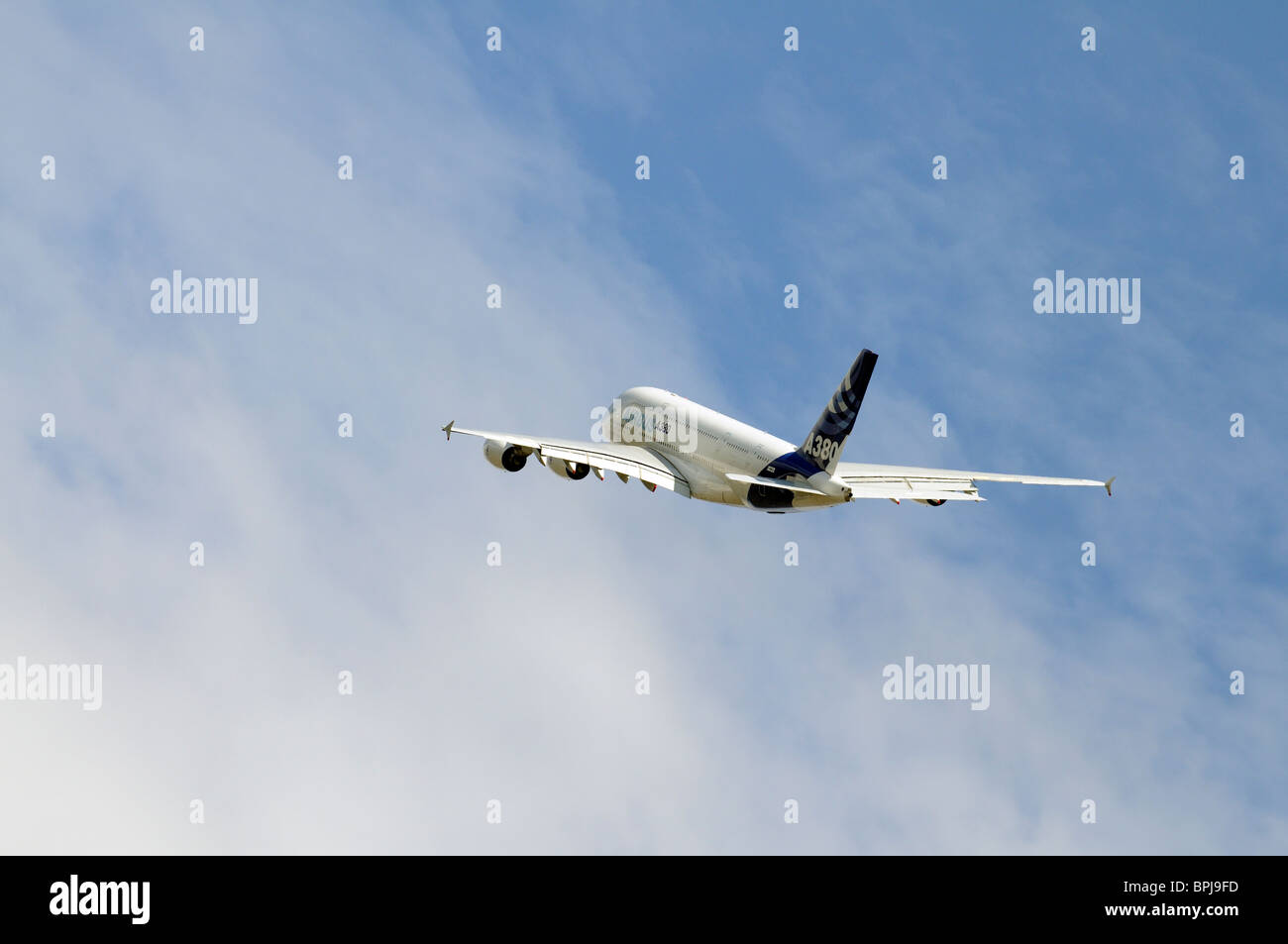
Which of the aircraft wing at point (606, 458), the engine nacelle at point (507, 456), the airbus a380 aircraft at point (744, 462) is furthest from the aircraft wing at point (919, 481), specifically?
the engine nacelle at point (507, 456)

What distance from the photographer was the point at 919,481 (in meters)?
82.6

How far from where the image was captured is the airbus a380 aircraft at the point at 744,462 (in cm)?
7944

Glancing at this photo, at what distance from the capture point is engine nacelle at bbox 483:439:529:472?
89.1m

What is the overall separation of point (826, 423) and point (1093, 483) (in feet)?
44.5

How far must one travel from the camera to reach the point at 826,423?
262 ft

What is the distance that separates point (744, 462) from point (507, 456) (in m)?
13.4

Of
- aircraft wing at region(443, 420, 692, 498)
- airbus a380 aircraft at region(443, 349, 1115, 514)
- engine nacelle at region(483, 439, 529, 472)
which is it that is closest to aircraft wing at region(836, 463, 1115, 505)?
airbus a380 aircraft at region(443, 349, 1115, 514)

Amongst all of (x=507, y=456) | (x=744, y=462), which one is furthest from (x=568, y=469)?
(x=744, y=462)

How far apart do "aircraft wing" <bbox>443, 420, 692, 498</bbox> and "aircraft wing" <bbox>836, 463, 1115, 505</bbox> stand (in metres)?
8.65

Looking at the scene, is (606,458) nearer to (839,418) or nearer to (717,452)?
(717,452)
